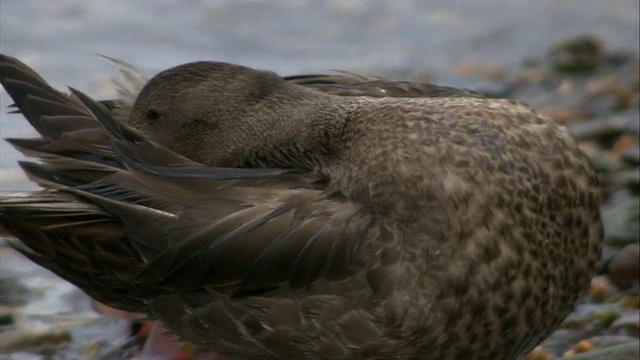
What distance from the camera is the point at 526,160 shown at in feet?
14.1

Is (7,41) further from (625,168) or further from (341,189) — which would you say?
(341,189)

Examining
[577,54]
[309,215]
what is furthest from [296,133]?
[577,54]

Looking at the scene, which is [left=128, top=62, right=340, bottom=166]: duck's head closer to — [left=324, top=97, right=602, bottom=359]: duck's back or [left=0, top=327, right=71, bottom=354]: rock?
[left=324, top=97, right=602, bottom=359]: duck's back

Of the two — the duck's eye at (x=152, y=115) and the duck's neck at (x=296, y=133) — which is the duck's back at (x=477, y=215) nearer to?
the duck's neck at (x=296, y=133)

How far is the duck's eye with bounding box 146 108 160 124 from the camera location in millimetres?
4488

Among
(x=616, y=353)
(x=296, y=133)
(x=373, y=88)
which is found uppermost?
(x=373, y=88)

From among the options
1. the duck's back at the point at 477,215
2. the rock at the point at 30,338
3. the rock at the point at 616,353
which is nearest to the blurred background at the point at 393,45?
the rock at the point at 30,338

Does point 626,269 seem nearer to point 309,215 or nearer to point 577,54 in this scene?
point 309,215

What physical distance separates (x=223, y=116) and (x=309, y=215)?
1.63 ft

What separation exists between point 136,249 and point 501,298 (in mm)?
1138

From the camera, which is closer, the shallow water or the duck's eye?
the duck's eye

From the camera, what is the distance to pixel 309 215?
427 centimetres

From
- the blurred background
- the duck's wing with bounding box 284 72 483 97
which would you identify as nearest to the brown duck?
the duck's wing with bounding box 284 72 483 97

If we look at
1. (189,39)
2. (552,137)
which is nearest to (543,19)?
(189,39)
